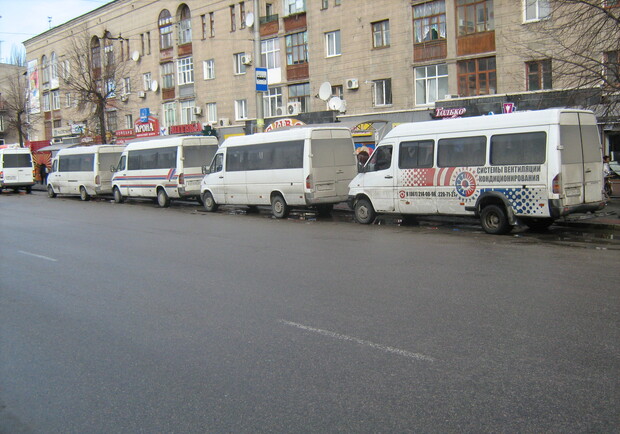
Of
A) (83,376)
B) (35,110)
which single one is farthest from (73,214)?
(35,110)

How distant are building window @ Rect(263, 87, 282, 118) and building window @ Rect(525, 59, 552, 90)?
15.4m

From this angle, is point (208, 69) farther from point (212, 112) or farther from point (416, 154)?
point (416, 154)

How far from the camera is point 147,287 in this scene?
334 inches

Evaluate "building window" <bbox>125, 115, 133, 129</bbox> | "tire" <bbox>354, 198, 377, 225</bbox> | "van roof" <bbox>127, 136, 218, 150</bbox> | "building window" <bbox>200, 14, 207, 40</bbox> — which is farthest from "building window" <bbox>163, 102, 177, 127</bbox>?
"tire" <bbox>354, 198, 377, 225</bbox>

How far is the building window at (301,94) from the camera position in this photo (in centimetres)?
3462

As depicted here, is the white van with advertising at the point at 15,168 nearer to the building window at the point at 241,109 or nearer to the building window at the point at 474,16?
the building window at the point at 241,109

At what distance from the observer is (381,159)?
1611 cm

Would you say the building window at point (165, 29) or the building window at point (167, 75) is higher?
the building window at point (165, 29)

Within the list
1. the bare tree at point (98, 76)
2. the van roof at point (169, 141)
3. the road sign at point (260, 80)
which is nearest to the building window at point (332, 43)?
the road sign at point (260, 80)

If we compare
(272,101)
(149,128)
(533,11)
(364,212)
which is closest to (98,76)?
(149,128)

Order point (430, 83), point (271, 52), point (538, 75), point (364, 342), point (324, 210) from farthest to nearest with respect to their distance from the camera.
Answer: point (271, 52)
point (430, 83)
point (538, 75)
point (324, 210)
point (364, 342)

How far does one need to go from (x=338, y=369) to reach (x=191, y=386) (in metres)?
1.17

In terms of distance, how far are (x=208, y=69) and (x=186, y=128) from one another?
4.35m

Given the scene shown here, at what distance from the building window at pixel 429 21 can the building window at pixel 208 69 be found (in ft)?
55.3
